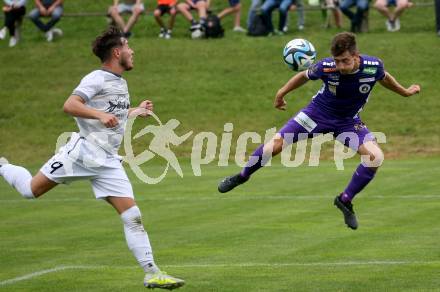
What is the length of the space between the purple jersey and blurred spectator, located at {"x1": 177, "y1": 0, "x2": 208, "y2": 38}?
20.9 meters

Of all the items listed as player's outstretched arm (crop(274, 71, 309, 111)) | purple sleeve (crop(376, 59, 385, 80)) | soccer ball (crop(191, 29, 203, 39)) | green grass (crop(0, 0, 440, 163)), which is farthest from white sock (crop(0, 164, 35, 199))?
soccer ball (crop(191, 29, 203, 39))

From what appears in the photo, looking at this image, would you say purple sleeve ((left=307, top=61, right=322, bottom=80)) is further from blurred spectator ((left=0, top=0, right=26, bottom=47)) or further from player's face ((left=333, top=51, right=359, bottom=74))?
blurred spectator ((left=0, top=0, right=26, bottom=47))

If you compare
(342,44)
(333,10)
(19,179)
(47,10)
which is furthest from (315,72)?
(47,10)

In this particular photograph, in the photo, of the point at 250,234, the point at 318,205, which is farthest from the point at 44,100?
the point at 250,234

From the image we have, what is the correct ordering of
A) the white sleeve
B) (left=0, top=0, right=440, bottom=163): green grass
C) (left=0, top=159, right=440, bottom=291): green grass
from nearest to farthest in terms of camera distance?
the white sleeve → (left=0, top=159, right=440, bottom=291): green grass → (left=0, top=0, right=440, bottom=163): green grass

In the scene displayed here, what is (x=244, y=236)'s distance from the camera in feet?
48.2

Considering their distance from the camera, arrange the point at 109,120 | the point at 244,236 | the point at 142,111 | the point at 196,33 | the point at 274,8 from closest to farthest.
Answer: the point at 109,120 → the point at 142,111 → the point at 244,236 → the point at 274,8 → the point at 196,33

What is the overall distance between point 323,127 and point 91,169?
335cm

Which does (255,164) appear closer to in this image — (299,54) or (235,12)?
(299,54)

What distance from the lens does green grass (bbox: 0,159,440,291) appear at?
37.7 feet

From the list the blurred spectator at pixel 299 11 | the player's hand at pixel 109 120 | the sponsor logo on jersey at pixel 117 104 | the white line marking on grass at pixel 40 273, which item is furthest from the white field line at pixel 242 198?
the blurred spectator at pixel 299 11

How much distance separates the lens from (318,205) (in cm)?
1770

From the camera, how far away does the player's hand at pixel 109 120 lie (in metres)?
9.79

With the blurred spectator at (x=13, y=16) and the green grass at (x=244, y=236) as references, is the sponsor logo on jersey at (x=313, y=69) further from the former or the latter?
the blurred spectator at (x=13, y=16)
